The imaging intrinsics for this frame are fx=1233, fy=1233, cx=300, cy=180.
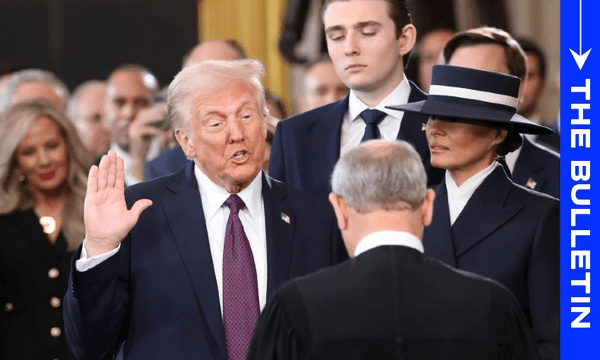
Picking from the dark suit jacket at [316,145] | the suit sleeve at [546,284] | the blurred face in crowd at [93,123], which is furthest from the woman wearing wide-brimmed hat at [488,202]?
the blurred face in crowd at [93,123]

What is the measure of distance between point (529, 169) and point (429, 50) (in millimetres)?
3039

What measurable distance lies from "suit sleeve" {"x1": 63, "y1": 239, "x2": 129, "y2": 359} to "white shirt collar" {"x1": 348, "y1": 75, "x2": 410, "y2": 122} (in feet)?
3.67

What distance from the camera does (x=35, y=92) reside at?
7043 mm

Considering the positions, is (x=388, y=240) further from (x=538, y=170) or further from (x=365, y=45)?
→ (x=538, y=170)

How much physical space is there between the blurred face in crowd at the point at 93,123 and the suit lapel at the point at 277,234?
452 centimetres

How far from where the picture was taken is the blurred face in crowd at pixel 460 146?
3.71 metres

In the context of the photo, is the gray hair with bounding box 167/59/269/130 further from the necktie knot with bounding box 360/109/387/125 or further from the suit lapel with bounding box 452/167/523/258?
the suit lapel with bounding box 452/167/523/258

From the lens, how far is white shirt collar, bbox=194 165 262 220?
3.62 metres

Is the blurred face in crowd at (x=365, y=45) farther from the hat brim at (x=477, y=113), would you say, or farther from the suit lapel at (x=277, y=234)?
the suit lapel at (x=277, y=234)

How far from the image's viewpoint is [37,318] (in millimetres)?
4840
